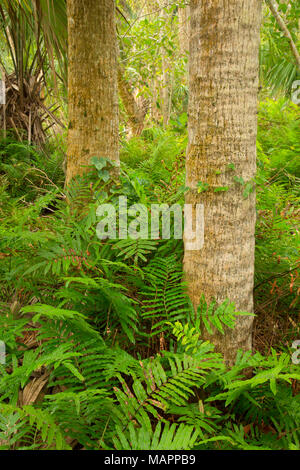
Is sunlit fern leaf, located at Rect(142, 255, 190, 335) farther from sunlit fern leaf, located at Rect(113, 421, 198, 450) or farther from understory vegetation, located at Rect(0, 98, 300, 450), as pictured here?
sunlit fern leaf, located at Rect(113, 421, 198, 450)

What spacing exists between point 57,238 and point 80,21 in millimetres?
1357

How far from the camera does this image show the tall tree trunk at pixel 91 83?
208 centimetres

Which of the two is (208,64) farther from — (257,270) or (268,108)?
(268,108)

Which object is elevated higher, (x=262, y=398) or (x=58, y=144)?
(x=58, y=144)

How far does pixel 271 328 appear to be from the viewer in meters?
1.66

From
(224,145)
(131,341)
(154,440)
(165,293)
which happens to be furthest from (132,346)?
(224,145)

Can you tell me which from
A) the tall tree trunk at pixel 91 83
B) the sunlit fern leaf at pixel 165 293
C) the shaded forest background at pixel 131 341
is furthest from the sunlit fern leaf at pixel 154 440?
the tall tree trunk at pixel 91 83

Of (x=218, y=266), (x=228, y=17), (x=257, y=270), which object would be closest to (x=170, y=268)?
(x=218, y=266)

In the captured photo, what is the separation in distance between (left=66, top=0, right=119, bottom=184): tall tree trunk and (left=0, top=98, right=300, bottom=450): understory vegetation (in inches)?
5.7

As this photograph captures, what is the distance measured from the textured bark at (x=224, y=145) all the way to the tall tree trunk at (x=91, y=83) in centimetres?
85

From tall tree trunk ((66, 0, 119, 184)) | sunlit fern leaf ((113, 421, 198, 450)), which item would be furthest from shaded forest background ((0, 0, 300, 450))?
tall tree trunk ((66, 0, 119, 184))

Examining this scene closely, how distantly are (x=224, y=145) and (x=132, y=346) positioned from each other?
928mm

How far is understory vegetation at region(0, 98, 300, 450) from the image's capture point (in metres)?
1.14

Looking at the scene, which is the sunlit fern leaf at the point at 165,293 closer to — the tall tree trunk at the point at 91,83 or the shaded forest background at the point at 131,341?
the shaded forest background at the point at 131,341
